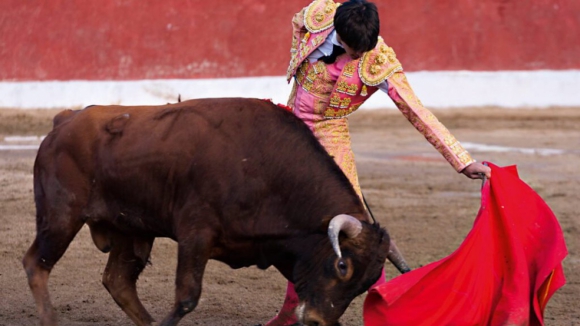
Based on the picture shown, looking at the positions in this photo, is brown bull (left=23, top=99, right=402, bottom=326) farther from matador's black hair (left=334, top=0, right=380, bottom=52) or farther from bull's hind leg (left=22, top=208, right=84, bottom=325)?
matador's black hair (left=334, top=0, right=380, bottom=52)

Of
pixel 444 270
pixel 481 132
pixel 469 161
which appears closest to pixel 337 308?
pixel 444 270

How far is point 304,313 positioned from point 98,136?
0.93 metres

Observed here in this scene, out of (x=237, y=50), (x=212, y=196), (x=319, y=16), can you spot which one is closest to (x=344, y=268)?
(x=212, y=196)

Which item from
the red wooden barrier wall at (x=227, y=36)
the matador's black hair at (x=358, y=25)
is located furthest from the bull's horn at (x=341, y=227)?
the red wooden barrier wall at (x=227, y=36)

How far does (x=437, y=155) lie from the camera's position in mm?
7938

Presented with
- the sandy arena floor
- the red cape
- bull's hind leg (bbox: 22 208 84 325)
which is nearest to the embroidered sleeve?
the red cape

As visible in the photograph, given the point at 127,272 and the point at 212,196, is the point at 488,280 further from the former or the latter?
the point at 127,272

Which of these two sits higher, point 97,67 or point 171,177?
point 171,177

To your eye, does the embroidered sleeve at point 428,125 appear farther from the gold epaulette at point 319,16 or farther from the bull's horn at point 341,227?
the bull's horn at point 341,227

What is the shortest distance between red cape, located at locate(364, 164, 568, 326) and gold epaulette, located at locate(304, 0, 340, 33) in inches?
29.0

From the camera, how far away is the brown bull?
3.01 m

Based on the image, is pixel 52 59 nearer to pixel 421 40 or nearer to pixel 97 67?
pixel 97 67

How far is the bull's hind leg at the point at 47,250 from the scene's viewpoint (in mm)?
3307

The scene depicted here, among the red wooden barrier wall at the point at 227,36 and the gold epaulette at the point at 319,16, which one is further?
the red wooden barrier wall at the point at 227,36
